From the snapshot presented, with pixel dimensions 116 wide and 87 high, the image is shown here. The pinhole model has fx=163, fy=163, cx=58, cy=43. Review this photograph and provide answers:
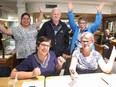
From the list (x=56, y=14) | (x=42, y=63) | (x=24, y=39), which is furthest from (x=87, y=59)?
(x=24, y=39)

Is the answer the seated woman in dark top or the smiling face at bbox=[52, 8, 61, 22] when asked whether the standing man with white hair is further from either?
the seated woman in dark top

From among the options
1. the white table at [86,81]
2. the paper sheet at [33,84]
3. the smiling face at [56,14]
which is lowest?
the paper sheet at [33,84]

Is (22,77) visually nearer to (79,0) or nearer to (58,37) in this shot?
(58,37)

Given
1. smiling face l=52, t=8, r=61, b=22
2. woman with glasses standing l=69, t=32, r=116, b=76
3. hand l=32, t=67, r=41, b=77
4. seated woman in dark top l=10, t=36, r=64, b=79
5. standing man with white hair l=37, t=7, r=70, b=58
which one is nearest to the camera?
hand l=32, t=67, r=41, b=77

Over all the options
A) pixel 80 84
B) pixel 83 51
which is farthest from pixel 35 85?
pixel 83 51

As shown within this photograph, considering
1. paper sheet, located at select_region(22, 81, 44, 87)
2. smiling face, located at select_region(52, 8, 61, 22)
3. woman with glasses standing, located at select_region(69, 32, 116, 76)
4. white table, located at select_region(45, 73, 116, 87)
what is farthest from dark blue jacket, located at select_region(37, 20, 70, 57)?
paper sheet, located at select_region(22, 81, 44, 87)

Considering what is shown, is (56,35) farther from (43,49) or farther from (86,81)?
(86,81)

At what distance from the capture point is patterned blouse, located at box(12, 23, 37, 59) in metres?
2.62

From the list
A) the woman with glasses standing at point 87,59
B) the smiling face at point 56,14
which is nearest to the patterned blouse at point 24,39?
the smiling face at point 56,14

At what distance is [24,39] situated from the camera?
262 centimetres

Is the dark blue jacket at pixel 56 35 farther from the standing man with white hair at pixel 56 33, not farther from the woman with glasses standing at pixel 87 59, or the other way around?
the woman with glasses standing at pixel 87 59

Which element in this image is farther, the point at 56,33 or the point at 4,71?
the point at 56,33

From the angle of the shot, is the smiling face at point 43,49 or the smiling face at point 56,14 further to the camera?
the smiling face at point 56,14

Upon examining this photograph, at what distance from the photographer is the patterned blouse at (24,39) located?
2619 mm
